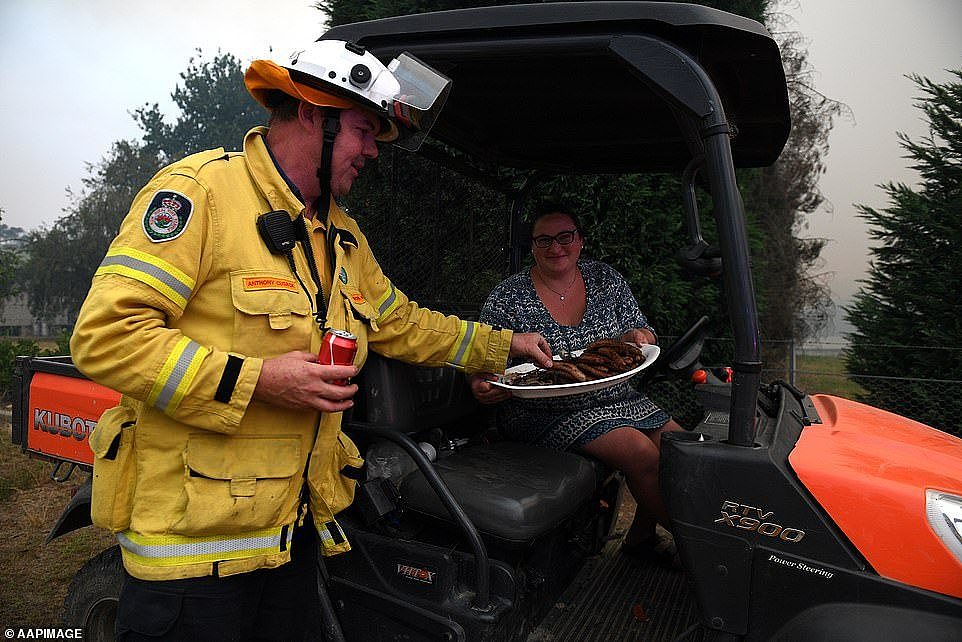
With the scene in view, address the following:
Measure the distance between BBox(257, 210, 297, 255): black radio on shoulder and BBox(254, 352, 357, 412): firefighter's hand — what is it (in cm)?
26

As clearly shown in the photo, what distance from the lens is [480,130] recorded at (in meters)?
2.82

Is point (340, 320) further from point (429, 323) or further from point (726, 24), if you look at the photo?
point (726, 24)

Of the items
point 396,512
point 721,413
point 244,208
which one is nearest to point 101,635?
point 396,512

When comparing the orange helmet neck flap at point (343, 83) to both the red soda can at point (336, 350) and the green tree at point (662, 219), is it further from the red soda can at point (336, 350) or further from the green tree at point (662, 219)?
the green tree at point (662, 219)

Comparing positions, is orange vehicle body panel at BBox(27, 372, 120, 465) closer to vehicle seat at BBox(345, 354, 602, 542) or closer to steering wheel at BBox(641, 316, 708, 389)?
vehicle seat at BBox(345, 354, 602, 542)

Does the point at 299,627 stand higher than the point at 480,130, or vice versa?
the point at 480,130

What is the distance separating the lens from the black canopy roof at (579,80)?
163 cm

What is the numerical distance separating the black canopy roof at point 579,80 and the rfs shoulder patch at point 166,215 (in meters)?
0.70

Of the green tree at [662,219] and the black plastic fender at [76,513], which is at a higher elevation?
the green tree at [662,219]

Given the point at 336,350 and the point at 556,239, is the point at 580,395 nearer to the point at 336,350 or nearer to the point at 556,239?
the point at 556,239

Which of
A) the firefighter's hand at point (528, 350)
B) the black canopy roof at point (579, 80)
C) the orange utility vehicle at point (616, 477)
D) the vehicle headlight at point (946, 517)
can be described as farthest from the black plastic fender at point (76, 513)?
the vehicle headlight at point (946, 517)

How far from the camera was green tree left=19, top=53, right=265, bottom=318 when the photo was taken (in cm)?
1619

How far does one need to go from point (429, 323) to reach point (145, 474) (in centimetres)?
103

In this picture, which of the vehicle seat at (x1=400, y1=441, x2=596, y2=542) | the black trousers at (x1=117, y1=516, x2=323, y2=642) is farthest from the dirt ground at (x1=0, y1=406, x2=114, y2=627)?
the vehicle seat at (x1=400, y1=441, x2=596, y2=542)
